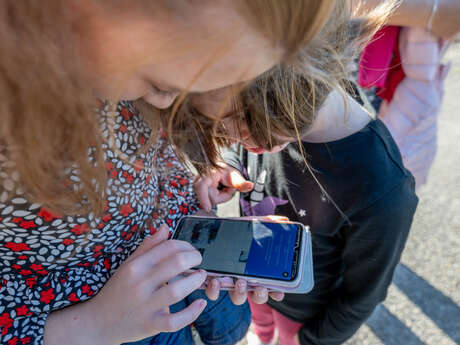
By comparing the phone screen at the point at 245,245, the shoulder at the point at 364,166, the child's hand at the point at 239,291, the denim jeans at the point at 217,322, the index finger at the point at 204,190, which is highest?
the shoulder at the point at 364,166

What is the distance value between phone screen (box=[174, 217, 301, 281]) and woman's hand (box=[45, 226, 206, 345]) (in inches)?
6.5

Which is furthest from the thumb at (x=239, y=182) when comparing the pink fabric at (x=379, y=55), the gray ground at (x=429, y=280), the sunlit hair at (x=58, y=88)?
the gray ground at (x=429, y=280)

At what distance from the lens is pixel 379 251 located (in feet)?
2.72

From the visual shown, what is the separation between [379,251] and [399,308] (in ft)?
2.74

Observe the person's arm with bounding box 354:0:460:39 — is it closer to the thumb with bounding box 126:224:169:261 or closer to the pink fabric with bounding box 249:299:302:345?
the thumb with bounding box 126:224:169:261

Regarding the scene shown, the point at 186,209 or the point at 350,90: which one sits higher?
the point at 350,90

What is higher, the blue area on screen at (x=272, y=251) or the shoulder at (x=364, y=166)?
the shoulder at (x=364, y=166)

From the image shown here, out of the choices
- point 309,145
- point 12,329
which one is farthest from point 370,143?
point 12,329

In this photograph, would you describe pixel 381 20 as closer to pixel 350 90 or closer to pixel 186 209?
pixel 350 90

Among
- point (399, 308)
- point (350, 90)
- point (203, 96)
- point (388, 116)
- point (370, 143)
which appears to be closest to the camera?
point (203, 96)

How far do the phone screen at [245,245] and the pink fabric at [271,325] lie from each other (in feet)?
1.82

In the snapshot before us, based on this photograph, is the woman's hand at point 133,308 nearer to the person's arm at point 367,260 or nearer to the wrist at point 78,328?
the wrist at point 78,328

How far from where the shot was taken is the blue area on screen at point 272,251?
2.46ft

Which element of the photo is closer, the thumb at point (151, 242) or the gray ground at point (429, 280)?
the thumb at point (151, 242)
